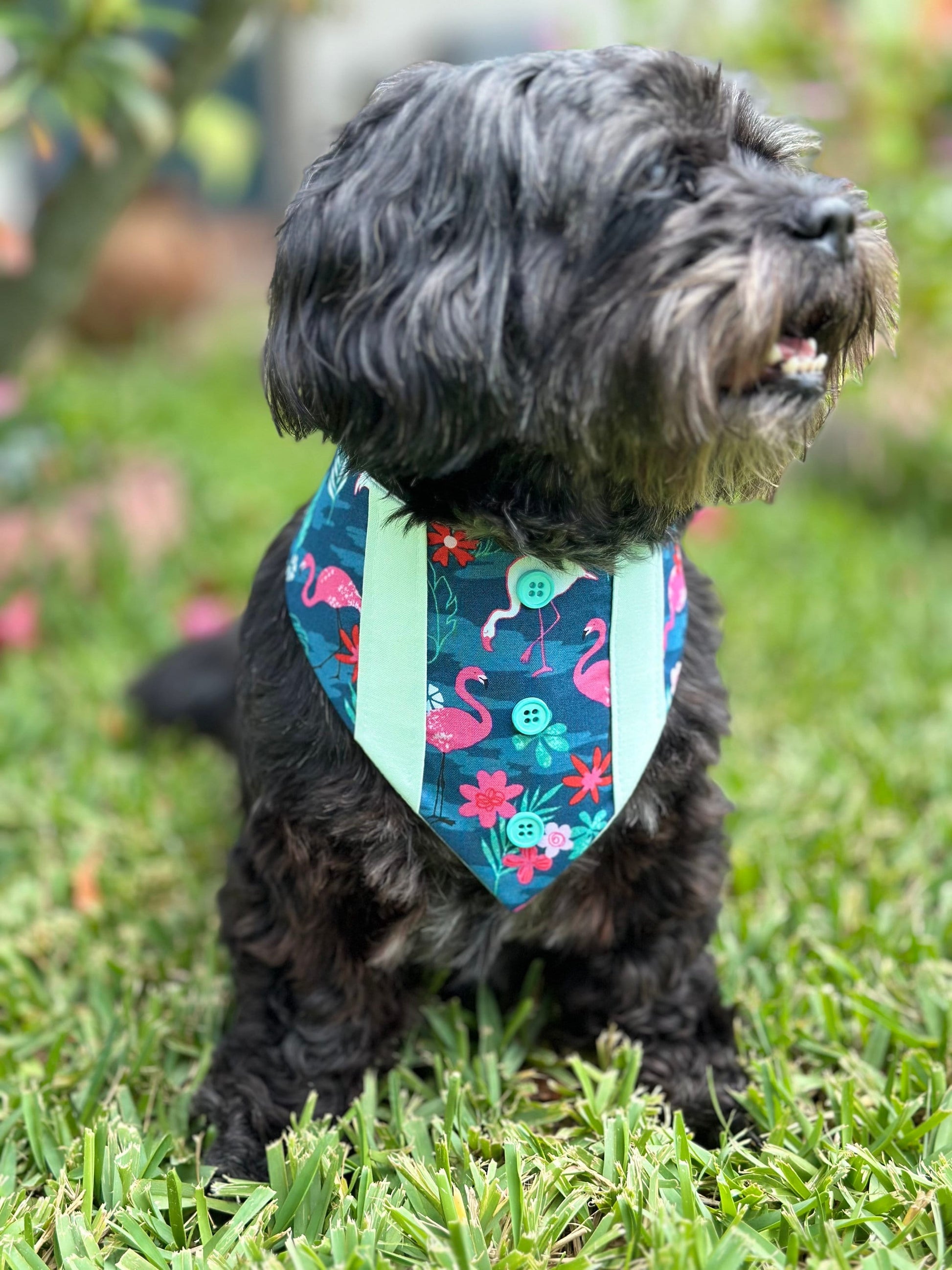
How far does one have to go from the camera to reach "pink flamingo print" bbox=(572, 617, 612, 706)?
5.77 ft

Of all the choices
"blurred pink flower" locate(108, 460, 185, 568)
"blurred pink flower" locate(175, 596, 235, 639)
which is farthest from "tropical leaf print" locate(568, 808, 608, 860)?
"blurred pink flower" locate(108, 460, 185, 568)

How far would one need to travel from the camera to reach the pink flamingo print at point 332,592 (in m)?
1.77

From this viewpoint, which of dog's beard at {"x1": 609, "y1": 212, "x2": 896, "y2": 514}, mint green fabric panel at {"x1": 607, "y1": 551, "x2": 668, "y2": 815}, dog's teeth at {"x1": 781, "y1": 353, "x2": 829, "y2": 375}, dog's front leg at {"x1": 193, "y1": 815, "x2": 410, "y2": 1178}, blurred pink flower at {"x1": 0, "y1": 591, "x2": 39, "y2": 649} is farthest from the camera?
blurred pink flower at {"x1": 0, "y1": 591, "x2": 39, "y2": 649}

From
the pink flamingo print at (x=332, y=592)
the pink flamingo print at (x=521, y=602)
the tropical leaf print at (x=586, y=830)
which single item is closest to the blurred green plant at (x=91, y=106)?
the pink flamingo print at (x=332, y=592)

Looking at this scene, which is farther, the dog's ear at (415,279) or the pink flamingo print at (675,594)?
the pink flamingo print at (675,594)

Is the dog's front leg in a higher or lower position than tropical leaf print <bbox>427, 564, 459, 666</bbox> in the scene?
lower

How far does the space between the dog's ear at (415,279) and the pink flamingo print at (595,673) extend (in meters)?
0.36

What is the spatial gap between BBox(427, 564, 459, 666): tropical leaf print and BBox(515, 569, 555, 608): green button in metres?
0.09

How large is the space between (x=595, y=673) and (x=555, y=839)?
0.84 ft

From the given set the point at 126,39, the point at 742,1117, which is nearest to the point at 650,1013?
the point at 742,1117

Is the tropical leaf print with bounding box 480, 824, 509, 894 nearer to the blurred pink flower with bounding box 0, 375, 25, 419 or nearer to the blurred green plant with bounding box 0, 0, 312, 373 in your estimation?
the blurred green plant with bounding box 0, 0, 312, 373

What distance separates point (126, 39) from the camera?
3.37m

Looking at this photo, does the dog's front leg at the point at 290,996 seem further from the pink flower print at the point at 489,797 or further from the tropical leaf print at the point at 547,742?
the tropical leaf print at the point at 547,742

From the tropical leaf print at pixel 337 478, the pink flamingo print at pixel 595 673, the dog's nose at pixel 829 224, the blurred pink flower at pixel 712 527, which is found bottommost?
the blurred pink flower at pixel 712 527
